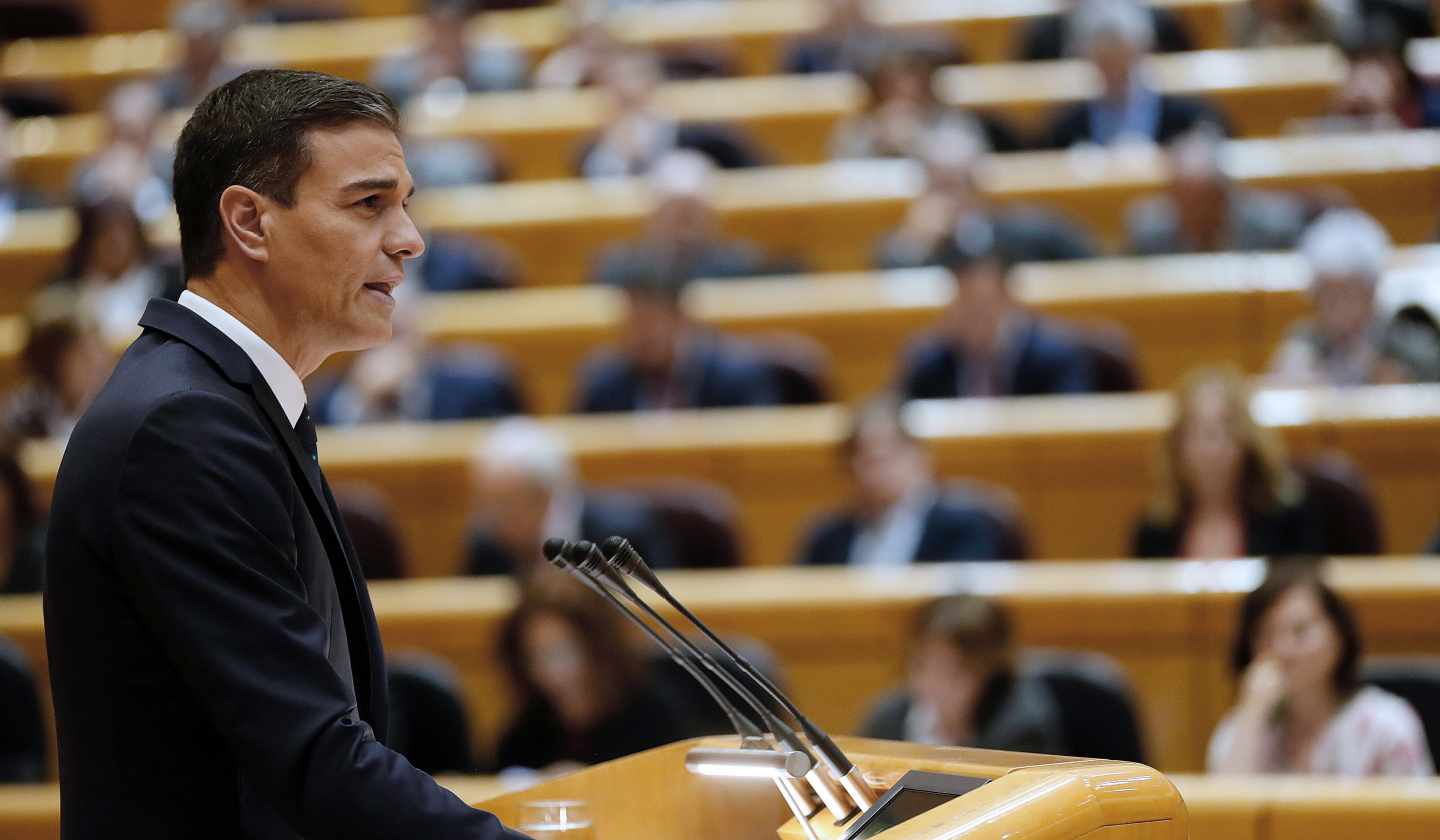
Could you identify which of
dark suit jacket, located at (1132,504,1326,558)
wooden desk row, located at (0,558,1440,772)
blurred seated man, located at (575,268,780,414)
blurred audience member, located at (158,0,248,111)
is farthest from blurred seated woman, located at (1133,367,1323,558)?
blurred audience member, located at (158,0,248,111)

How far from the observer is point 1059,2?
15.6 ft

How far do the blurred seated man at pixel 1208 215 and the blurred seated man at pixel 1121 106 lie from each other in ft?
1.29

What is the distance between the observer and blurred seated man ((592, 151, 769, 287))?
152 inches

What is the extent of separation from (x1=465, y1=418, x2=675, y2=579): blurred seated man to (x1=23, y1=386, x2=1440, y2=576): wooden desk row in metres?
0.29

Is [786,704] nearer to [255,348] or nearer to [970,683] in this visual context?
[255,348]

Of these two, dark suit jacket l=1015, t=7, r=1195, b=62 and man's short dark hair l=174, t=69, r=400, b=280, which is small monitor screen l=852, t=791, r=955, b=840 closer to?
man's short dark hair l=174, t=69, r=400, b=280

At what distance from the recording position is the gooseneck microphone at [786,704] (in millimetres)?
862

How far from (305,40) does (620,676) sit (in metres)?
3.43

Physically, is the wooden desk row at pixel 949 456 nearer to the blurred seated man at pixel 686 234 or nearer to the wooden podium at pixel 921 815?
the blurred seated man at pixel 686 234

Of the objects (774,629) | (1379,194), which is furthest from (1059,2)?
(774,629)

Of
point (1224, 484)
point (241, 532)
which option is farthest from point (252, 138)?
point (1224, 484)

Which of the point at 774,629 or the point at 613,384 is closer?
the point at 774,629

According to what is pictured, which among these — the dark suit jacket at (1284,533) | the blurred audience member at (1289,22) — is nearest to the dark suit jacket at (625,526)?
the dark suit jacket at (1284,533)

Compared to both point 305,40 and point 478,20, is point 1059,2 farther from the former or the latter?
point 305,40
